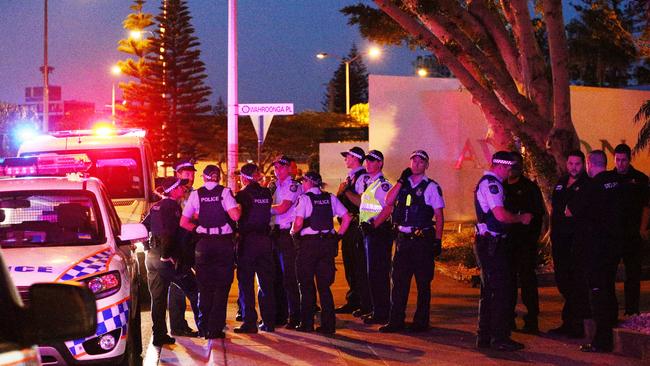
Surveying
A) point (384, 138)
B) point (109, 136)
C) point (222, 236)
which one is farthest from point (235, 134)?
point (384, 138)

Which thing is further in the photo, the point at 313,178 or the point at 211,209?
the point at 313,178

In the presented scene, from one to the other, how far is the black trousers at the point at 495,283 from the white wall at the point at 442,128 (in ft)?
54.5

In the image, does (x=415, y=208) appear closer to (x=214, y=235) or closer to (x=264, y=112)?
(x=214, y=235)

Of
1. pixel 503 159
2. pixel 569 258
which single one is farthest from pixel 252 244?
pixel 569 258

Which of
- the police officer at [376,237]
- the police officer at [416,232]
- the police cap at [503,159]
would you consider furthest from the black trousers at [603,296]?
the police officer at [376,237]

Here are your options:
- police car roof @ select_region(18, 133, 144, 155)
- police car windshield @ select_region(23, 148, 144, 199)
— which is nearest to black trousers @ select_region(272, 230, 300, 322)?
police car windshield @ select_region(23, 148, 144, 199)

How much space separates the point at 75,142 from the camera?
49.2ft

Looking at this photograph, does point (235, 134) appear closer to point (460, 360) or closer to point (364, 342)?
point (364, 342)

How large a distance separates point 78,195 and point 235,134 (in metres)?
7.26

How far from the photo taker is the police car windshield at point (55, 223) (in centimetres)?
778

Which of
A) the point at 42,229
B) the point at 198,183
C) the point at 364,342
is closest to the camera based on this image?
the point at 42,229

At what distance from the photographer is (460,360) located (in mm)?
8406

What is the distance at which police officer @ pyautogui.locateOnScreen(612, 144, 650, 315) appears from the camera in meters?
9.80

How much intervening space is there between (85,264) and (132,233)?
794 mm
